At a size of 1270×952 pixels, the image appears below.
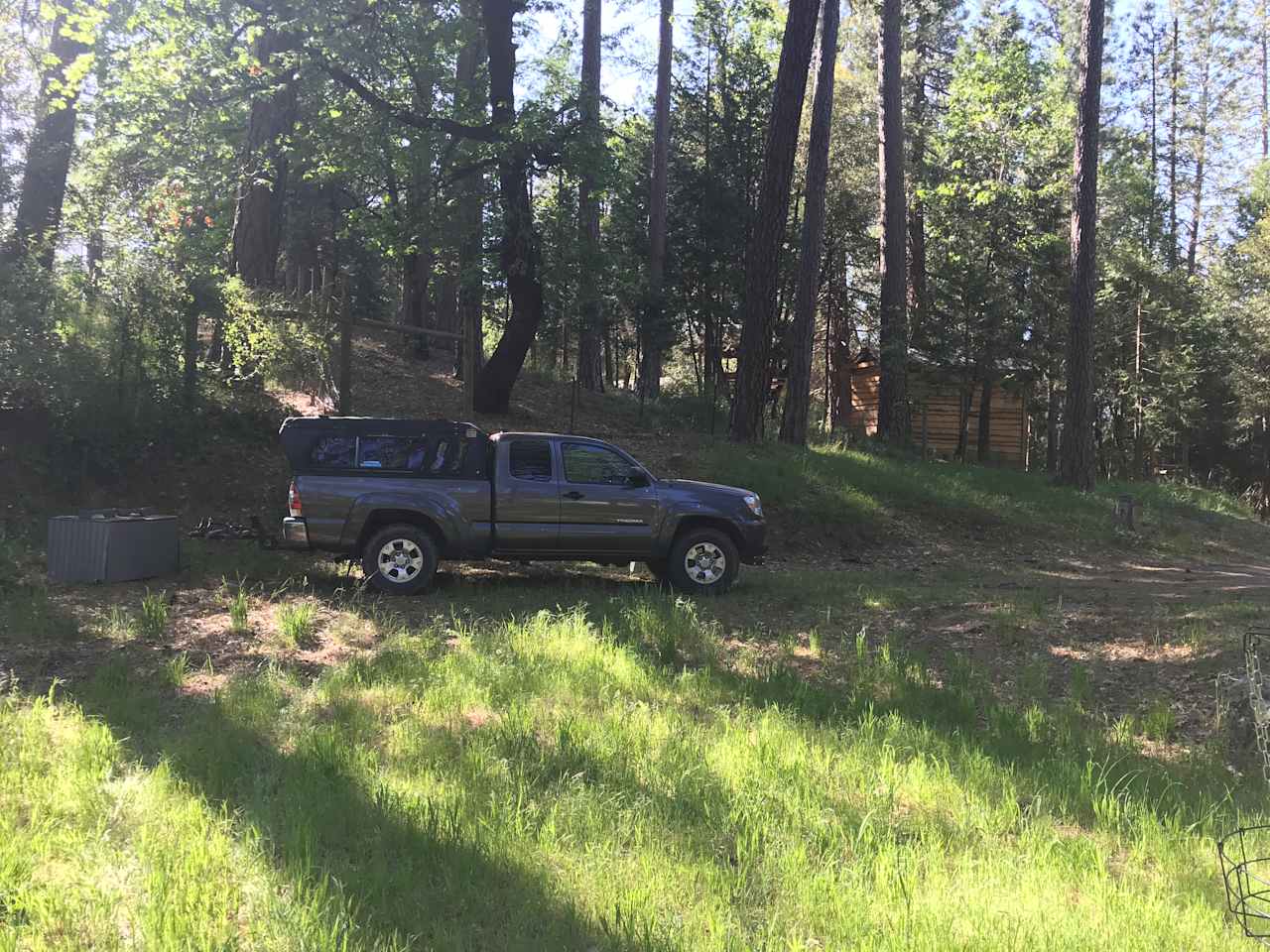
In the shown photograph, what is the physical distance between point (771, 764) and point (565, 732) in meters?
1.20

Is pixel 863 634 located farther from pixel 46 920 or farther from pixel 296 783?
pixel 46 920

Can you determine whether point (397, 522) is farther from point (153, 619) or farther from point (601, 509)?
point (153, 619)

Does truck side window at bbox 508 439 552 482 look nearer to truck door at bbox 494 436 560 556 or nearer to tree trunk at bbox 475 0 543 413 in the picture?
truck door at bbox 494 436 560 556

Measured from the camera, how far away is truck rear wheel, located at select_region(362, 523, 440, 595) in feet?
29.3

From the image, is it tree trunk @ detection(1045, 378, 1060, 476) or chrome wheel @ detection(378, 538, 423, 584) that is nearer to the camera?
chrome wheel @ detection(378, 538, 423, 584)

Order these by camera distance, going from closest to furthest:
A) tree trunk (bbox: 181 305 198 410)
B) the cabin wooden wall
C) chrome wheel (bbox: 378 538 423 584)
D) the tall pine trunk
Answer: chrome wheel (bbox: 378 538 423 584), tree trunk (bbox: 181 305 198 410), the tall pine trunk, the cabin wooden wall

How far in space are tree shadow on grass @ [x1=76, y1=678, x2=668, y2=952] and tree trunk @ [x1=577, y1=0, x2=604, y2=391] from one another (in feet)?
39.9

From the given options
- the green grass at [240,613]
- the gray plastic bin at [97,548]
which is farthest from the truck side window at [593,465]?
the gray plastic bin at [97,548]

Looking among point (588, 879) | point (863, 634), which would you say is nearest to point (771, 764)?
point (588, 879)

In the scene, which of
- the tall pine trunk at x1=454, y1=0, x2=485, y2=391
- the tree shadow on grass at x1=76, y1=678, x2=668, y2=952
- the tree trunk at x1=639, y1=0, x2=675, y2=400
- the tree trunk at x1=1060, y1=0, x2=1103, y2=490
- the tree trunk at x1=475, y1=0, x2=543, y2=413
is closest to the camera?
the tree shadow on grass at x1=76, y1=678, x2=668, y2=952

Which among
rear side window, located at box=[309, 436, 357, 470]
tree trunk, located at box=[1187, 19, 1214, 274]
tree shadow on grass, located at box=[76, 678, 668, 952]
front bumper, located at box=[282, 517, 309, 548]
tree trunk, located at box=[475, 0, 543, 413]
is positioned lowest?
tree shadow on grass, located at box=[76, 678, 668, 952]

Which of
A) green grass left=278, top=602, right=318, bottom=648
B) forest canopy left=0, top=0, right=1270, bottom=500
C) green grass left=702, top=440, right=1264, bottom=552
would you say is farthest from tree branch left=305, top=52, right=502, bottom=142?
green grass left=278, top=602, right=318, bottom=648

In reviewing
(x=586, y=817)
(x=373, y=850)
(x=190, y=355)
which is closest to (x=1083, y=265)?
(x=190, y=355)

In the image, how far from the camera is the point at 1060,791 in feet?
14.3
